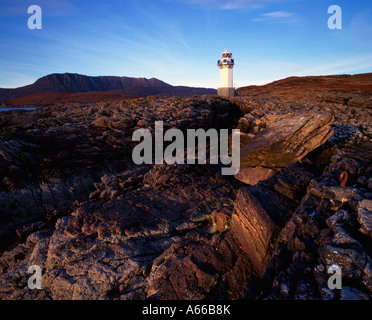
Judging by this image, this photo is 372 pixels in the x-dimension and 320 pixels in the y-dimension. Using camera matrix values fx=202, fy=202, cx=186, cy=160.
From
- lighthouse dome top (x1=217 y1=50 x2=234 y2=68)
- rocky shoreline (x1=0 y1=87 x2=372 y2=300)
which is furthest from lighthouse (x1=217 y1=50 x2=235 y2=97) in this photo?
rocky shoreline (x1=0 y1=87 x2=372 y2=300)

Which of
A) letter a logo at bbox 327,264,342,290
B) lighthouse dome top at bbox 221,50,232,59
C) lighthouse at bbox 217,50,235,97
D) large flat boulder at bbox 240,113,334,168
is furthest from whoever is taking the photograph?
lighthouse dome top at bbox 221,50,232,59

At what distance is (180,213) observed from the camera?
10547mm

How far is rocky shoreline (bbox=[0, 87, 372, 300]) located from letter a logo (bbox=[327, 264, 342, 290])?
0.11 meters

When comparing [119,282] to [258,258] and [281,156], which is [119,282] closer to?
[258,258]

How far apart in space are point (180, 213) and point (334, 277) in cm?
741

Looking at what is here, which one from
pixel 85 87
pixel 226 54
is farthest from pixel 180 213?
pixel 85 87

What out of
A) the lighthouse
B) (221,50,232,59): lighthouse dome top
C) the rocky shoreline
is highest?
(221,50,232,59): lighthouse dome top

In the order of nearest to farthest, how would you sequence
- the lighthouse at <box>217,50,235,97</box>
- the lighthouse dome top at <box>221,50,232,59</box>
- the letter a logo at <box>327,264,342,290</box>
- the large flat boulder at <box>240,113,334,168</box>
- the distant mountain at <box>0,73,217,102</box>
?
the letter a logo at <box>327,264,342,290</box>, the large flat boulder at <box>240,113,334,168</box>, the lighthouse at <box>217,50,235,97</box>, the lighthouse dome top at <box>221,50,232,59</box>, the distant mountain at <box>0,73,217,102</box>

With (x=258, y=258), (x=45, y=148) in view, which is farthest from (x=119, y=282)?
(x=45, y=148)

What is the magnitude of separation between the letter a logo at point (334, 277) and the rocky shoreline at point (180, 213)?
11 centimetres

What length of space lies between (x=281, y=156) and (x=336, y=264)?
9.18 m

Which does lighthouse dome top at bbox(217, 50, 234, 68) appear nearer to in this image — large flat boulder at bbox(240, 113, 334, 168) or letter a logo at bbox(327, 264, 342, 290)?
large flat boulder at bbox(240, 113, 334, 168)

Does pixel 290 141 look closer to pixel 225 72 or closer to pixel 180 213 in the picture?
pixel 180 213

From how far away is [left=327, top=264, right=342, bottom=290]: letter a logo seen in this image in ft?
12.2
